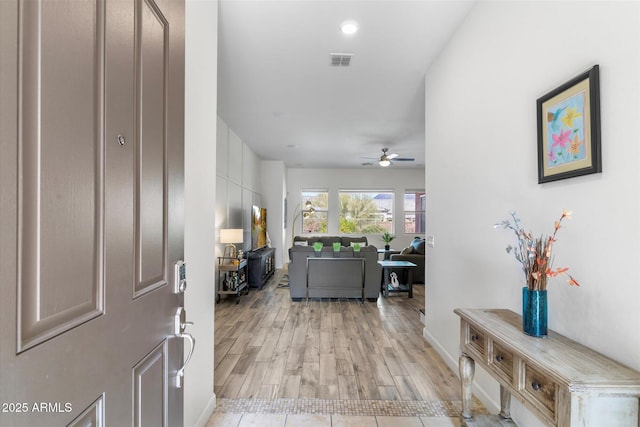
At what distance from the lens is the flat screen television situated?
7.22 meters

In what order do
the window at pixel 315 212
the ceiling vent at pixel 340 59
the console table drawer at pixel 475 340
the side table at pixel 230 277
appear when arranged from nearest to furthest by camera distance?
the console table drawer at pixel 475 340 < the ceiling vent at pixel 340 59 < the side table at pixel 230 277 < the window at pixel 315 212

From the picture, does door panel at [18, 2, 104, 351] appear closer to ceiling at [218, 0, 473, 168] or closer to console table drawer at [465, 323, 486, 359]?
console table drawer at [465, 323, 486, 359]

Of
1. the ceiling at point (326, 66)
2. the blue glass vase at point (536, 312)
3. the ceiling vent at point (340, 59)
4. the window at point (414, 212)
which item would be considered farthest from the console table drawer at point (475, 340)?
the window at point (414, 212)

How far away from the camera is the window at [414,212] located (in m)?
9.59

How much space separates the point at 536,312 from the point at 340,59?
2.70 m

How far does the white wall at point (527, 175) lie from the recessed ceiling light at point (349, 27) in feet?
2.79

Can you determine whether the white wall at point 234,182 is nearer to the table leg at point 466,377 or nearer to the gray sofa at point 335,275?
the gray sofa at point 335,275

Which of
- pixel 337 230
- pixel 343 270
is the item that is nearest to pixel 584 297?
pixel 343 270

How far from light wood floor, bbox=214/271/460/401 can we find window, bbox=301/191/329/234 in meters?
4.62

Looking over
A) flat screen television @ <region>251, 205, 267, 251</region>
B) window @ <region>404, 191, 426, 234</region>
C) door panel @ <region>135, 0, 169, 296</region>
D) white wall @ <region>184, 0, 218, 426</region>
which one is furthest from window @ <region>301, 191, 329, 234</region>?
door panel @ <region>135, 0, 169, 296</region>

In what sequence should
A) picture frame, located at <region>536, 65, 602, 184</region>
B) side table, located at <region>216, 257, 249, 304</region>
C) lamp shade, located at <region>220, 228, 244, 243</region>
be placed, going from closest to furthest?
1. picture frame, located at <region>536, 65, 602, 184</region>
2. lamp shade, located at <region>220, 228, 244, 243</region>
3. side table, located at <region>216, 257, 249, 304</region>

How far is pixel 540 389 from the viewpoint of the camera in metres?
1.26

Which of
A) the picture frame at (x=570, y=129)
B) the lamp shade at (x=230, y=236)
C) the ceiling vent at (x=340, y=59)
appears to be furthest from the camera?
the lamp shade at (x=230, y=236)

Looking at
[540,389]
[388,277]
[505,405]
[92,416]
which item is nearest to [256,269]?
[388,277]
